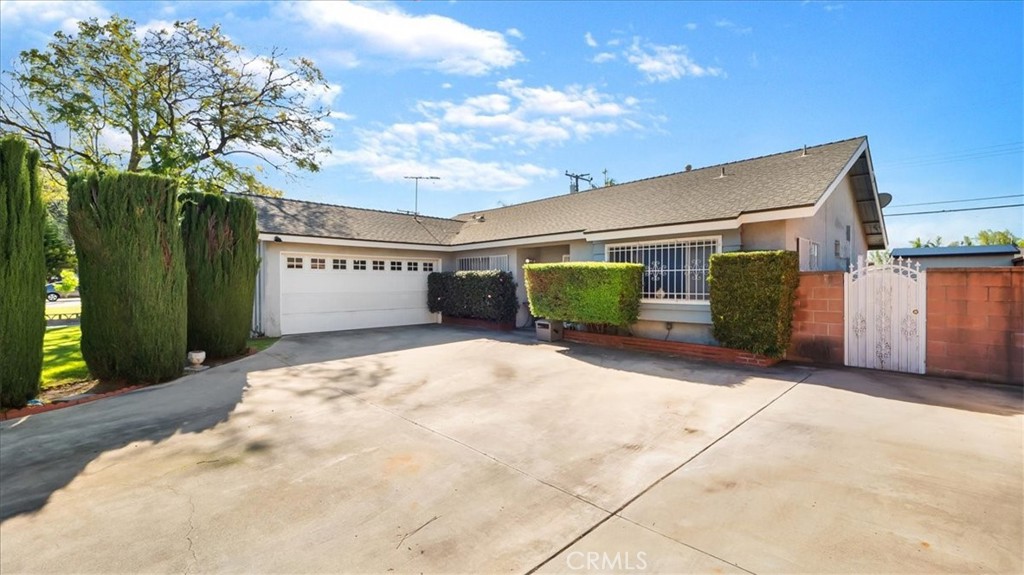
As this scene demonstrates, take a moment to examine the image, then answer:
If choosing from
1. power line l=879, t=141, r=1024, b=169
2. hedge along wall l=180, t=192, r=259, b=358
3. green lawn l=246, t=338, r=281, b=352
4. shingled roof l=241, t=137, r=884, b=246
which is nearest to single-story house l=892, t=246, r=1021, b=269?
shingled roof l=241, t=137, r=884, b=246

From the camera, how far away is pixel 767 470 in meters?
3.57

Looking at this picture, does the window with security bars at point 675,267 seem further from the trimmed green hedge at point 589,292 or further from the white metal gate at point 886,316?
the white metal gate at point 886,316

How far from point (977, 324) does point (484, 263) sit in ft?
40.5

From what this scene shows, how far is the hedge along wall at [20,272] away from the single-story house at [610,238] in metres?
5.94

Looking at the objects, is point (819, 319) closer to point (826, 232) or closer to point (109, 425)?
point (826, 232)

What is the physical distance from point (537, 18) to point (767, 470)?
29.1ft

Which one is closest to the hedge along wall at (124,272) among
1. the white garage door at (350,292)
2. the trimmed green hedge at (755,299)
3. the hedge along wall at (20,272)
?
the hedge along wall at (20,272)

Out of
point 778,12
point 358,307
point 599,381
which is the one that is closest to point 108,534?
point 599,381

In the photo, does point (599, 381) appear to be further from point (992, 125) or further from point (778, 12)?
point (992, 125)

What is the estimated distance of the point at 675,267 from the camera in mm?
9992

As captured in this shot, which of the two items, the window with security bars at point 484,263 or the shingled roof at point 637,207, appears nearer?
the shingled roof at point 637,207

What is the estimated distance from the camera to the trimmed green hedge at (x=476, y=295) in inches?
524

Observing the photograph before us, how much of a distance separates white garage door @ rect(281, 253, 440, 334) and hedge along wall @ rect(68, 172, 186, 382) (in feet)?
17.9

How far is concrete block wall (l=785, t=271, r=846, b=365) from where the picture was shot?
7855mm
